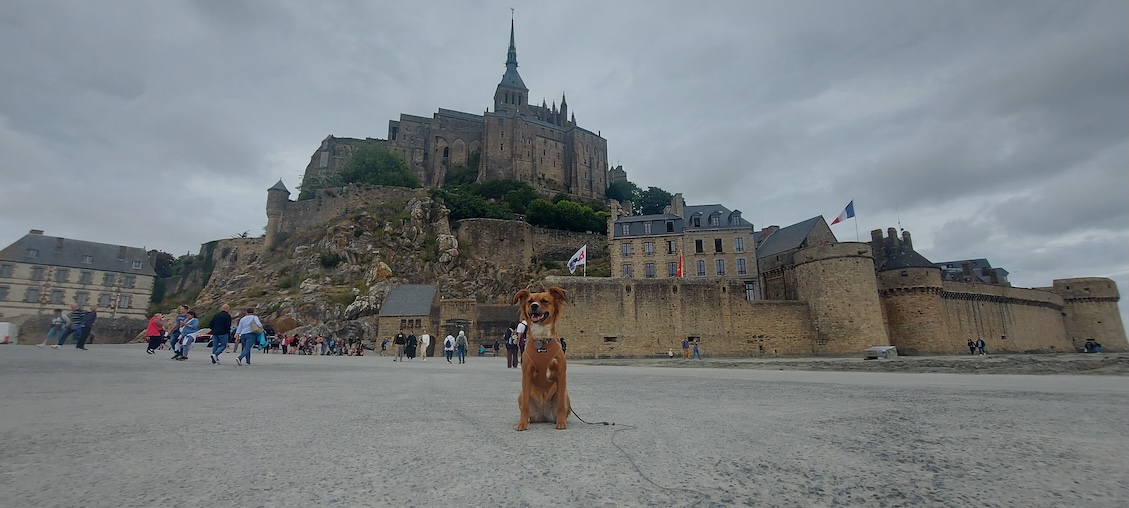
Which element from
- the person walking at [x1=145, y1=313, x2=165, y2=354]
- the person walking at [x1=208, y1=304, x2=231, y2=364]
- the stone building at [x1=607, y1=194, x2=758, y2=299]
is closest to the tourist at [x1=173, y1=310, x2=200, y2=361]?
the person walking at [x1=145, y1=313, x2=165, y2=354]

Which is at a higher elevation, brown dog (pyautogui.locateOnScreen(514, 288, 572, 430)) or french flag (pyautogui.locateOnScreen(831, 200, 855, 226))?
french flag (pyautogui.locateOnScreen(831, 200, 855, 226))

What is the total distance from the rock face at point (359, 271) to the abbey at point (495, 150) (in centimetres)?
2350

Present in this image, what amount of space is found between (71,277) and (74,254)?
2.46 m

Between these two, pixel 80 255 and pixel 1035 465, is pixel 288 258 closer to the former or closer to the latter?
pixel 80 255

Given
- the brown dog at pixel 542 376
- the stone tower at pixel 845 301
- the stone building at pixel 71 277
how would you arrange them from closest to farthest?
the brown dog at pixel 542 376
the stone tower at pixel 845 301
the stone building at pixel 71 277

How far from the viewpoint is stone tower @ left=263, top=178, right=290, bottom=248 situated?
165 ft

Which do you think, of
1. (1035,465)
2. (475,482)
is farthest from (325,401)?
(1035,465)

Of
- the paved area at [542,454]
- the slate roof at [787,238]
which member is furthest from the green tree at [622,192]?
the paved area at [542,454]

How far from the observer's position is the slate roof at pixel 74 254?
45750 millimetres

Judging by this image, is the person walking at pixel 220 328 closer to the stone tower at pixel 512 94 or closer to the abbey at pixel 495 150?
the abbey at pixel 495 150

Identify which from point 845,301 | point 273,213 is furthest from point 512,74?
point 845,301

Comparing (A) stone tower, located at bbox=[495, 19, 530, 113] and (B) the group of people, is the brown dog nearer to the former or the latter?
(B) the group of people

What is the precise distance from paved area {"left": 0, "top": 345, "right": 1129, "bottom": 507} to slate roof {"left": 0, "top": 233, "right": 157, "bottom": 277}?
58.9 metres

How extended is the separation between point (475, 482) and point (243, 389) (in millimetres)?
5802
